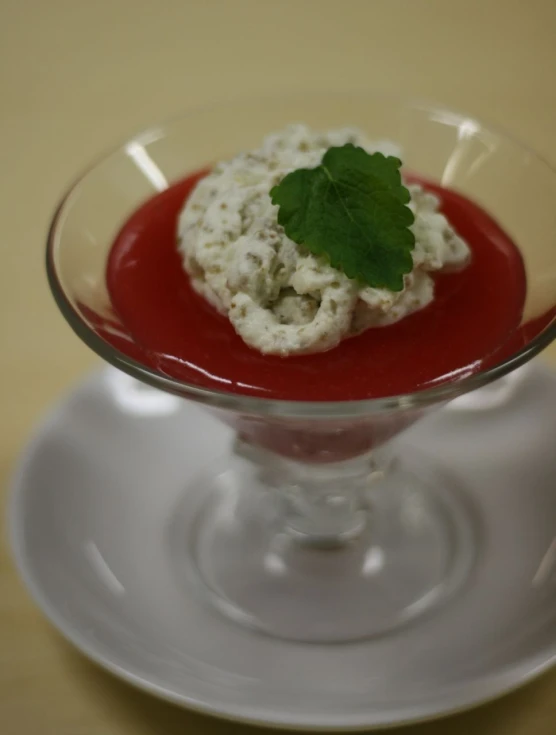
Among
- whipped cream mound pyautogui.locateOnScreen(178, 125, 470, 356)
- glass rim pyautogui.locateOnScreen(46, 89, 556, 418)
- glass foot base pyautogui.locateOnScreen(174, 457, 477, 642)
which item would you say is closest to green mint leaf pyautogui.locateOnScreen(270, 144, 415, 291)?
whipped cream mound pyautogui.locateOnScreen(178, 125, 470, 356)

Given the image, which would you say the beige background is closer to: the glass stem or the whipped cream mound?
the glass stem

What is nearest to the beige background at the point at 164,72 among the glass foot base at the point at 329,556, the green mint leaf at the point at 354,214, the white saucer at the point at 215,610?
the white saucer at the point at 215,610

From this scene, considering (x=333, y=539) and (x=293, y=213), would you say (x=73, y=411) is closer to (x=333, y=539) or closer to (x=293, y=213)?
(x=333, y=539)

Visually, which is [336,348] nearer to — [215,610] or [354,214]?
[354,214]

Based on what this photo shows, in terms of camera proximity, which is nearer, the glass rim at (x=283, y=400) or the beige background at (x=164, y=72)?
the glass rim at (x=283, y=400)

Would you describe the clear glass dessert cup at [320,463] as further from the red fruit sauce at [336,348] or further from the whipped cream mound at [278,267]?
the whipped cream mound at [278,267]

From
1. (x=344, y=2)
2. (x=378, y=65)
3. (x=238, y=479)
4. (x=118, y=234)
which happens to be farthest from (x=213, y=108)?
(x=344, y=2)

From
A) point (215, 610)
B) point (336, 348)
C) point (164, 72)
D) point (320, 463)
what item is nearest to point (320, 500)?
point (320, 463)
